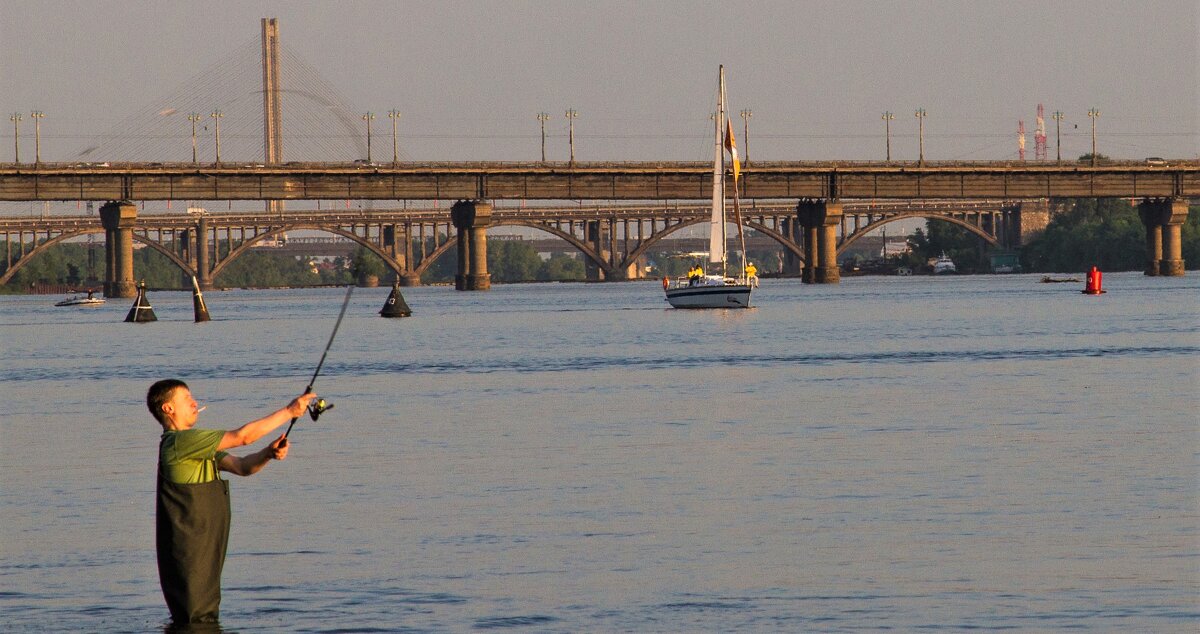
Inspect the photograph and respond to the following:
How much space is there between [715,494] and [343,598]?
25.3 feet

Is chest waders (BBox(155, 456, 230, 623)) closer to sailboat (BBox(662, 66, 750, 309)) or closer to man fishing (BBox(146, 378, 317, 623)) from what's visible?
man fishing (BBox(146, 378, 317, 623))

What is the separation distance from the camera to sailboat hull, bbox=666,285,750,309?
11650 centimetres

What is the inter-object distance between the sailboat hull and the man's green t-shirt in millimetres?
101899

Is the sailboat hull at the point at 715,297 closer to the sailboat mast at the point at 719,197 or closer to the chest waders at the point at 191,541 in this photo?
the sailboat mast at the point at 719,197

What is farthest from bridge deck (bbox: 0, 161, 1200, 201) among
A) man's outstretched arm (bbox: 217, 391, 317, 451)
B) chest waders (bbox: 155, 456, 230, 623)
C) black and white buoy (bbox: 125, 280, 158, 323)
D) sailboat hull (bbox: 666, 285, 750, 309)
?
man's outstretched arm (bbox: 217, 391, 317, 451)

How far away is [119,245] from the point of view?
186 m

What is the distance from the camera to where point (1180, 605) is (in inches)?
661

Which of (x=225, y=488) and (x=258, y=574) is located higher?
(x=225, y=488)

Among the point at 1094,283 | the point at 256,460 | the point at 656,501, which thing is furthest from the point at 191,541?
the point at 1094,283

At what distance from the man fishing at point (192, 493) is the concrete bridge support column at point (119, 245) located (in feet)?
563

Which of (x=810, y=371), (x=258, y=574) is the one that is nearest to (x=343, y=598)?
(x=258, y=574)

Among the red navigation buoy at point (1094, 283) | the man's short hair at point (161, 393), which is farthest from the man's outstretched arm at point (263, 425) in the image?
the red navigation buoy at point (1094, 283)

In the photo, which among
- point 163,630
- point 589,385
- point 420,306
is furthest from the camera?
point 420,306

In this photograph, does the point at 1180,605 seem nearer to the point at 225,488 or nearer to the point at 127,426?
the point at 225,488
